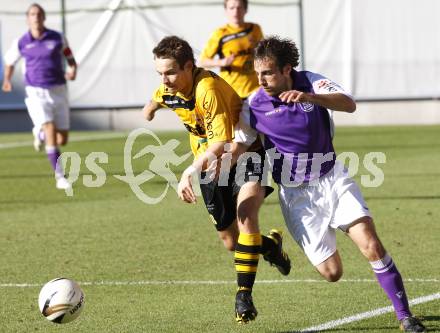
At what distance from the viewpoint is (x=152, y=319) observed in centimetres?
700

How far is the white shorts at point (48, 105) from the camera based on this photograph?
14914 mm

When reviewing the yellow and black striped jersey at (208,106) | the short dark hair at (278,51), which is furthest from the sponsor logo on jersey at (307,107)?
the yellow and black striped jersey at (208,106)

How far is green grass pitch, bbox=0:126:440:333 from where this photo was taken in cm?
700

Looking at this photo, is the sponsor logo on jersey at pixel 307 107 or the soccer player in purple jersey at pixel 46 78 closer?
the sponsor logo on jersey at pixel 307 107

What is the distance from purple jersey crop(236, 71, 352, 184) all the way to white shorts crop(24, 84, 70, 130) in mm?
8320

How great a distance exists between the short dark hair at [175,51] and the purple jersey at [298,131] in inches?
20.5

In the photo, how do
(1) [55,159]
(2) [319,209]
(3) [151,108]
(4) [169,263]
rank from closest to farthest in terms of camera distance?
(2) [319,209], (3) [151,108], (4) [169,263], (1) [55,159]

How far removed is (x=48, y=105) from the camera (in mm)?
14969

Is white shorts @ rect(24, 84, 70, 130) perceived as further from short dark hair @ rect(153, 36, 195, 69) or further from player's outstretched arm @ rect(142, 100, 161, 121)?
short dark hair @ rect(153, 36, 195, 69)

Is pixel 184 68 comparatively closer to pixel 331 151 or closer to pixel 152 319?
pixel 331 151

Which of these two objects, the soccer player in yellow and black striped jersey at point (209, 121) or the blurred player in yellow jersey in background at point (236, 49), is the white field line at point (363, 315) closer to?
the soccer player in yellow and black striped jersey at point (209, 121)

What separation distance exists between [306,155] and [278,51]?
0.70 meters

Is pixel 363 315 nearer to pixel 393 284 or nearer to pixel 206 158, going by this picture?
pixel 393 284

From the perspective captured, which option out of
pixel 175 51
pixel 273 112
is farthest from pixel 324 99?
pixel 175 51
